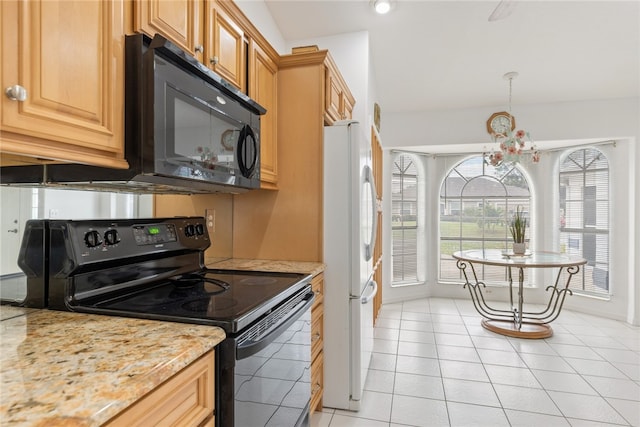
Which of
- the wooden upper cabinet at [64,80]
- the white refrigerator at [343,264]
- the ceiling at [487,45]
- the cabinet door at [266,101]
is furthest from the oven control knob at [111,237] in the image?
the ceiling at [487,45]

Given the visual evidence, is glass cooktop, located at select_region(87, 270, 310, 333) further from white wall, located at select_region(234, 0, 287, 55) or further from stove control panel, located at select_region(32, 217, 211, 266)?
white wall, located at select_region(234, 0, 287, 55)

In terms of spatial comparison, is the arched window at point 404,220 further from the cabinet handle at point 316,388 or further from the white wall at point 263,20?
the cabinet handle at point 316,388

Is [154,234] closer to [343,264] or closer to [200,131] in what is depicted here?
[200,131]

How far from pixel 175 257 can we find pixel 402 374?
187 cm

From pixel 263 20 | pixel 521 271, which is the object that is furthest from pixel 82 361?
pixel 521 271

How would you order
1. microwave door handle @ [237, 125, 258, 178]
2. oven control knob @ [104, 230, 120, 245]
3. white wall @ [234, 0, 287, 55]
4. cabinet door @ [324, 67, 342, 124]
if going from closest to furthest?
1. oven control knob @ [104, 230, 120, 245]
2. microwave door handle @ [237, 125, 258, 178]
3. cabinet door @ [324, 67, 342, 124]
4. white wall @ [234, 0, 287, 55]

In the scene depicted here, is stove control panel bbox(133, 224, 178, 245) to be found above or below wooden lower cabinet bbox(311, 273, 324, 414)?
above

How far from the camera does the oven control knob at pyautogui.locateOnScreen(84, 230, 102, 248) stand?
114 cm

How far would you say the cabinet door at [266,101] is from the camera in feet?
6.25

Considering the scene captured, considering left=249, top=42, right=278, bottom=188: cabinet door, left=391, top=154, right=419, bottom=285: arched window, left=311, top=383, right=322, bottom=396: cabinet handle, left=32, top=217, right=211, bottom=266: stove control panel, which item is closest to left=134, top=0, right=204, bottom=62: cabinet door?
left=249, top=42, right=278, bottom=188: cabinet door

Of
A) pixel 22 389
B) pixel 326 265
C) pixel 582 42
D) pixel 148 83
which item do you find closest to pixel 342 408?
pixel 326 265

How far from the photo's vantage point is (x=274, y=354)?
122cm

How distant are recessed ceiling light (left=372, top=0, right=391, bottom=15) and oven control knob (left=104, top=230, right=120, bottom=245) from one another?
233 centimetres

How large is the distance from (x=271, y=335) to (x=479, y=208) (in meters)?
4.42
